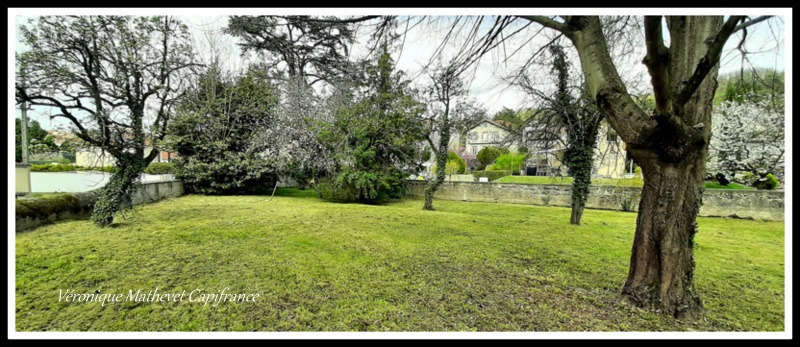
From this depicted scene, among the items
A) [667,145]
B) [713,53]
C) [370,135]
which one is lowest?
[667,145]

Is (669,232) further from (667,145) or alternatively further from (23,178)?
(23,178)

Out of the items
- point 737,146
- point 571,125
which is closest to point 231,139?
point 571,125

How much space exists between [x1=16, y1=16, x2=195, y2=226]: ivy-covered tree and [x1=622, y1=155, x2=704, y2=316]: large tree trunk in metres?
6.88

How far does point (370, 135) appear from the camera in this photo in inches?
450

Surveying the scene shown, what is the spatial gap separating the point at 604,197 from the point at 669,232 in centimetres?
1021

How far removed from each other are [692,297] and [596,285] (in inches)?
29.5

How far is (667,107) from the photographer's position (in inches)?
70.1

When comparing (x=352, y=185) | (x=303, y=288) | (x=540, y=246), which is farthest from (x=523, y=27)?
(x=352, y=185)

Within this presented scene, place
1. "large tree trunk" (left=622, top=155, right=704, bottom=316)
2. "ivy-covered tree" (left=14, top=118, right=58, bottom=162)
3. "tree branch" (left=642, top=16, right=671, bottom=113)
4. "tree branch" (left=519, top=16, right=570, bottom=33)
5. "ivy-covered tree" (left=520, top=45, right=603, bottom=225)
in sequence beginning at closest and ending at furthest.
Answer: "tree branch" (left=642, top=16, right=671, bottom=113)
"large tree trunk" (left=622, top=155, right=704, bottom=316)
"tree branch" (left=519, top=16, right=570, bottom=33)
"ivy-covered tree" (left=14, top=118, right=58, bottom=162)
"ivy-covered tree" (left=520, top=45, right=603, bottom=225)

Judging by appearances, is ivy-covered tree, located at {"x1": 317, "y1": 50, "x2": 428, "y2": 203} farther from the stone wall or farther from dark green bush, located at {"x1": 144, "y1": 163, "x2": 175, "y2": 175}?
dark green bush, located at {"x1": 144, "y1": 163, "x2": 175, "y2": 175}

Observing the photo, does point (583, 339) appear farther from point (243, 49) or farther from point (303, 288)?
point (243, 49)

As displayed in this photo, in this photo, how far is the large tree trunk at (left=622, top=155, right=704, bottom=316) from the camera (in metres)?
2.05

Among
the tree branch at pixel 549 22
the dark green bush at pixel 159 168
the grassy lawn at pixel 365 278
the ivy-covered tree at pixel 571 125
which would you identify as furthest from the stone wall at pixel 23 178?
the dark green bush at pixel 159 168

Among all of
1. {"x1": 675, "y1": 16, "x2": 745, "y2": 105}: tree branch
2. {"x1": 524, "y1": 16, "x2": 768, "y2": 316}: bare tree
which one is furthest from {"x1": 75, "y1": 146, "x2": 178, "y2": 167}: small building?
{"x1": 675, "y1": 16, "x2": 745, "y2": 105}: tree branch
